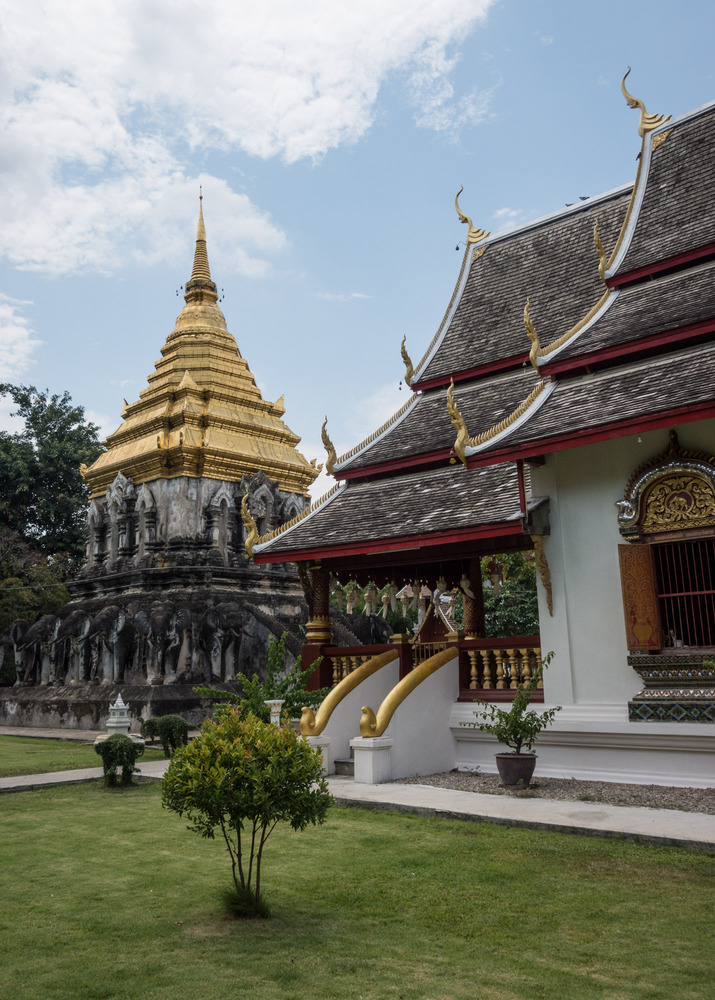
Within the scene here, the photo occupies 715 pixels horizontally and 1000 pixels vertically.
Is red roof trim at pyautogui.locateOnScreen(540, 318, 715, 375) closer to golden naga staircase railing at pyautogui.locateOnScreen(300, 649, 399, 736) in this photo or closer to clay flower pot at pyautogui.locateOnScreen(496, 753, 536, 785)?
golden naga staircase railing at pyautogui.locateOnScreen(300, 649, 399, 736)

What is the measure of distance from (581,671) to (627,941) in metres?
4.86

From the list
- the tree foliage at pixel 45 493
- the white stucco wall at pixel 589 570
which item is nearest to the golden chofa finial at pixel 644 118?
the white stucco wall at pixel 589 570

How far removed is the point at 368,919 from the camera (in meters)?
4.55

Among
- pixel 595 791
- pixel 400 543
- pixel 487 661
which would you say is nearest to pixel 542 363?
pixel 400 543

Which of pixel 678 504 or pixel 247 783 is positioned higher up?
pixel 678 504

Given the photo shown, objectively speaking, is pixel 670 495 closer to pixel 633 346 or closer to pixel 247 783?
pixel 633 346

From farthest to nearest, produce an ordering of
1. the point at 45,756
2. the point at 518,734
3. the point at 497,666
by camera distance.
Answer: the point at 45,756 < the point at 497,666 < the point at 518,734

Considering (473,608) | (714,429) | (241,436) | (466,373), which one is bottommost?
(473,608)

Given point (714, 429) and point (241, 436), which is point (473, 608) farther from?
point (241, 436)

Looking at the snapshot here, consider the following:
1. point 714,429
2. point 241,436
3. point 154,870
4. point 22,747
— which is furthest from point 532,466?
point 241,436

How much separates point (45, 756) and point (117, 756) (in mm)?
4569

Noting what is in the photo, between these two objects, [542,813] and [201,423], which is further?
→ [201,423]

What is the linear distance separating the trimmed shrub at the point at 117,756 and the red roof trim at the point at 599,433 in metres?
4.89

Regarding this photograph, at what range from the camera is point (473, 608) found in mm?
12953
